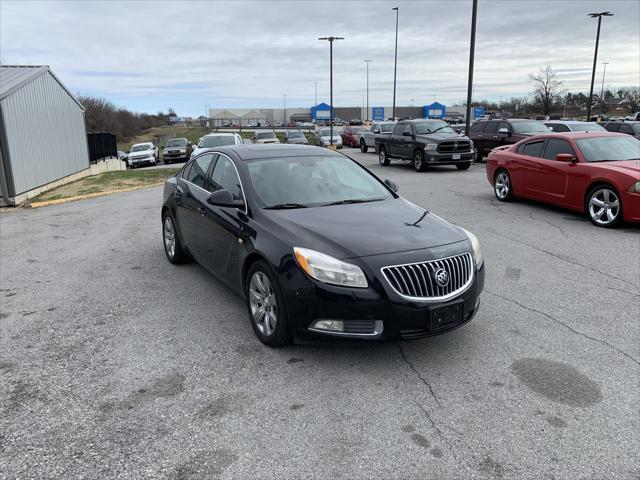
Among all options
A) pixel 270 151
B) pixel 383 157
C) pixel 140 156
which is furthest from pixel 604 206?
pixel 140 156

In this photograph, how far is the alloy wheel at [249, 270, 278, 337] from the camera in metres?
4.21

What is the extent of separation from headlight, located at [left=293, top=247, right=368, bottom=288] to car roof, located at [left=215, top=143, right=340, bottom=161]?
6.20 feet

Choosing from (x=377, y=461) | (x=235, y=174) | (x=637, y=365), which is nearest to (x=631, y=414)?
(x=637, y=365)

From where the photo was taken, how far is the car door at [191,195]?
592 cm

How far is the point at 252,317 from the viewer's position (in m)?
4.52

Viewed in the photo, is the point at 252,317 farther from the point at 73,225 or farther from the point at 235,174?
the point at 73,225

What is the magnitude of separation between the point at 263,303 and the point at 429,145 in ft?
49.3

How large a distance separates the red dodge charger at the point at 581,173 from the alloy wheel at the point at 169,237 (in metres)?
6.99

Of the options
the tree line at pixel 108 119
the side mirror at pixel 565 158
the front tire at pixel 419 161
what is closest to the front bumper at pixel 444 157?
the front tire at pixel 419 161

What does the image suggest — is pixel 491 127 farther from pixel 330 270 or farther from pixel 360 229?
pixel 330 270

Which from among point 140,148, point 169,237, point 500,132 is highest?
point 500,132

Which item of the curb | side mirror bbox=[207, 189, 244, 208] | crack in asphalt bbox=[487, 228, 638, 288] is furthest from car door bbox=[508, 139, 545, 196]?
the curb

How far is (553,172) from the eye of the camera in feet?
32.8

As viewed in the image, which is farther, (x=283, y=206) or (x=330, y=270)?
(x=283, y=206)
